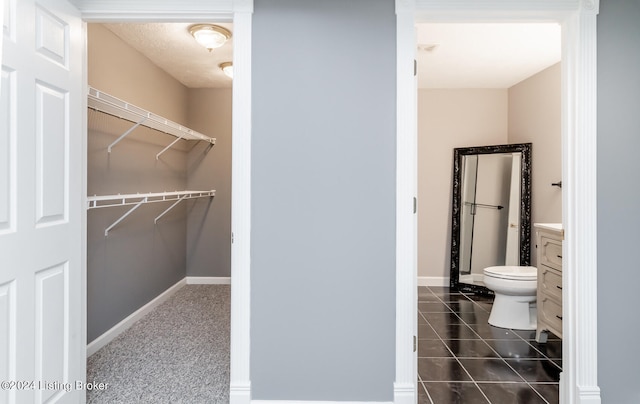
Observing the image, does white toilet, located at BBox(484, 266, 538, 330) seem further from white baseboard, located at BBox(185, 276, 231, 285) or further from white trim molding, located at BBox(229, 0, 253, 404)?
white baseboard, located at BBox(185, 276, 231, 285)

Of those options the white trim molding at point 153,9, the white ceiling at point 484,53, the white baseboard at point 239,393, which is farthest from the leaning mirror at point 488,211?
the white trim molding at point 153,9

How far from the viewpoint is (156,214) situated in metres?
3.96

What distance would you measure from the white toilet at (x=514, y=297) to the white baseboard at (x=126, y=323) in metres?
3.01

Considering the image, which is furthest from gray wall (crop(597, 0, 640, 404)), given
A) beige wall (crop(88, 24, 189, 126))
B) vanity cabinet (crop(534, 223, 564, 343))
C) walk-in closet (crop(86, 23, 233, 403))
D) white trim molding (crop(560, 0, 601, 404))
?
beige wall (crop(88, 24, 189, 126))

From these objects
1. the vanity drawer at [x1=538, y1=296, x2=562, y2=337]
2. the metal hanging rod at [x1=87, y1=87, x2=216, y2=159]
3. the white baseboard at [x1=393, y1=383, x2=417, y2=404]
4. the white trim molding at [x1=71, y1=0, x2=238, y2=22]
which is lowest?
the white baseboard at [x1=393, y1=383, x2=417, y2=404]

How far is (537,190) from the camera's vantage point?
13.6ft

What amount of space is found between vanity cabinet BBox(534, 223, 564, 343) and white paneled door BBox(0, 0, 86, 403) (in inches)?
115

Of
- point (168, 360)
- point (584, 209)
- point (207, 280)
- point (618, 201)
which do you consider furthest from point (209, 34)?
point (207, 280)

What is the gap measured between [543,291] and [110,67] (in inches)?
144

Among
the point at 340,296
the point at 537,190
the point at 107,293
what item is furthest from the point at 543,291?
the point at 107,293

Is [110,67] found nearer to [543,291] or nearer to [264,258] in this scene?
[264,258]

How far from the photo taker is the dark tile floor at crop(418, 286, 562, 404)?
2273 millimetres

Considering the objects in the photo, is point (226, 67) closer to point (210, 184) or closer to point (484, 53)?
point (210, 184)

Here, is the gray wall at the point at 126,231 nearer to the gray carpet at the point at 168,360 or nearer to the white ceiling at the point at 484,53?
the gray carpet at the point at 168,360
